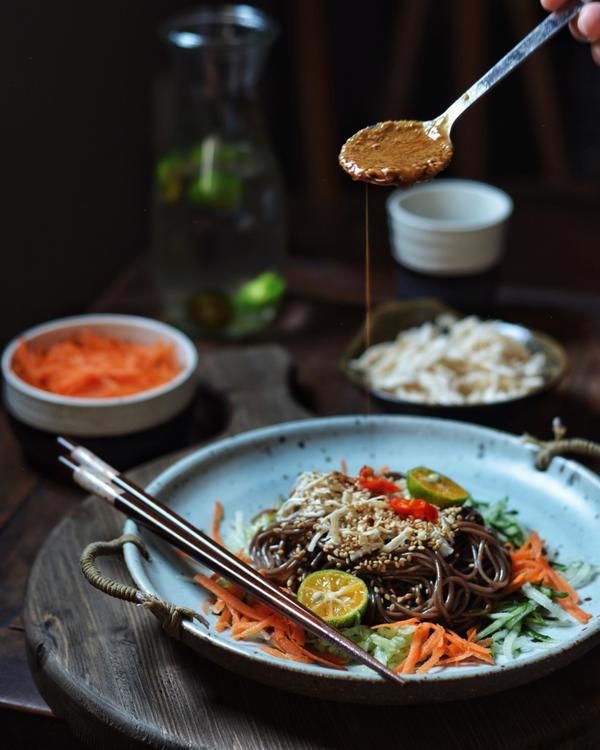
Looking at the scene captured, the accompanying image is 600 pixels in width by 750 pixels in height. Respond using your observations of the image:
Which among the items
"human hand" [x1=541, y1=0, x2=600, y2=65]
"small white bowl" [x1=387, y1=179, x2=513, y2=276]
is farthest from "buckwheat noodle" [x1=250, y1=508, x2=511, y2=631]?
"small white bowl" [x1=387, y1=179, x2=513, y2=276]

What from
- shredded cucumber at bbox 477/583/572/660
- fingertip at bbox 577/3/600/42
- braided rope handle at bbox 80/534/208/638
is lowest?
shredded cucumber at bbox 477/583/572/660

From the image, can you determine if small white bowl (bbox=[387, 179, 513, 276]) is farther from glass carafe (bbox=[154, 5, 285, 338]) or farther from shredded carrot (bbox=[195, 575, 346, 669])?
A: shredded carrot (bbox=[195, 575, 346, 669])

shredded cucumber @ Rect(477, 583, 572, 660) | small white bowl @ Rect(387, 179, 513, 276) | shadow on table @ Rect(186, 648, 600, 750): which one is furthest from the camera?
small white bowl @ Rect(387, 179, 513, 276)

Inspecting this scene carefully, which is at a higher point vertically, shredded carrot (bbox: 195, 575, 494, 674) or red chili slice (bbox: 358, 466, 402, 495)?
red chili slice (bbox: 358, 466, 402, 495)

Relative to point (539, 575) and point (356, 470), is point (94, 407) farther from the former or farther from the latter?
point (539, 575)

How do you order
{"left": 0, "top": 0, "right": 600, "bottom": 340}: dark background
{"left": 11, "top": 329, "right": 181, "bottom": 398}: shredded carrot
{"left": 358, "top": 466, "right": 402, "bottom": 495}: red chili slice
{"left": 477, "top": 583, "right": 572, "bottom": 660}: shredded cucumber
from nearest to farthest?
{"left": 477, "top": 583, "right": 572, "bottom": 660}: shredded cucumber → {"left": 358, "top": 466, "right": 402, "bottom": 495}: red chili slice → {"left": 11, "top": 329, "right": 181, "bottom": 398}: shredded carrot → {"left": 0, "top": 0, "right": 600, "bottom": 340}: dark background

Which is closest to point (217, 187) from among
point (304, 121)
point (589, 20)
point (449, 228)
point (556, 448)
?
point (449, 228)

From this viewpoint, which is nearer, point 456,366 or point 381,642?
point 381,642
